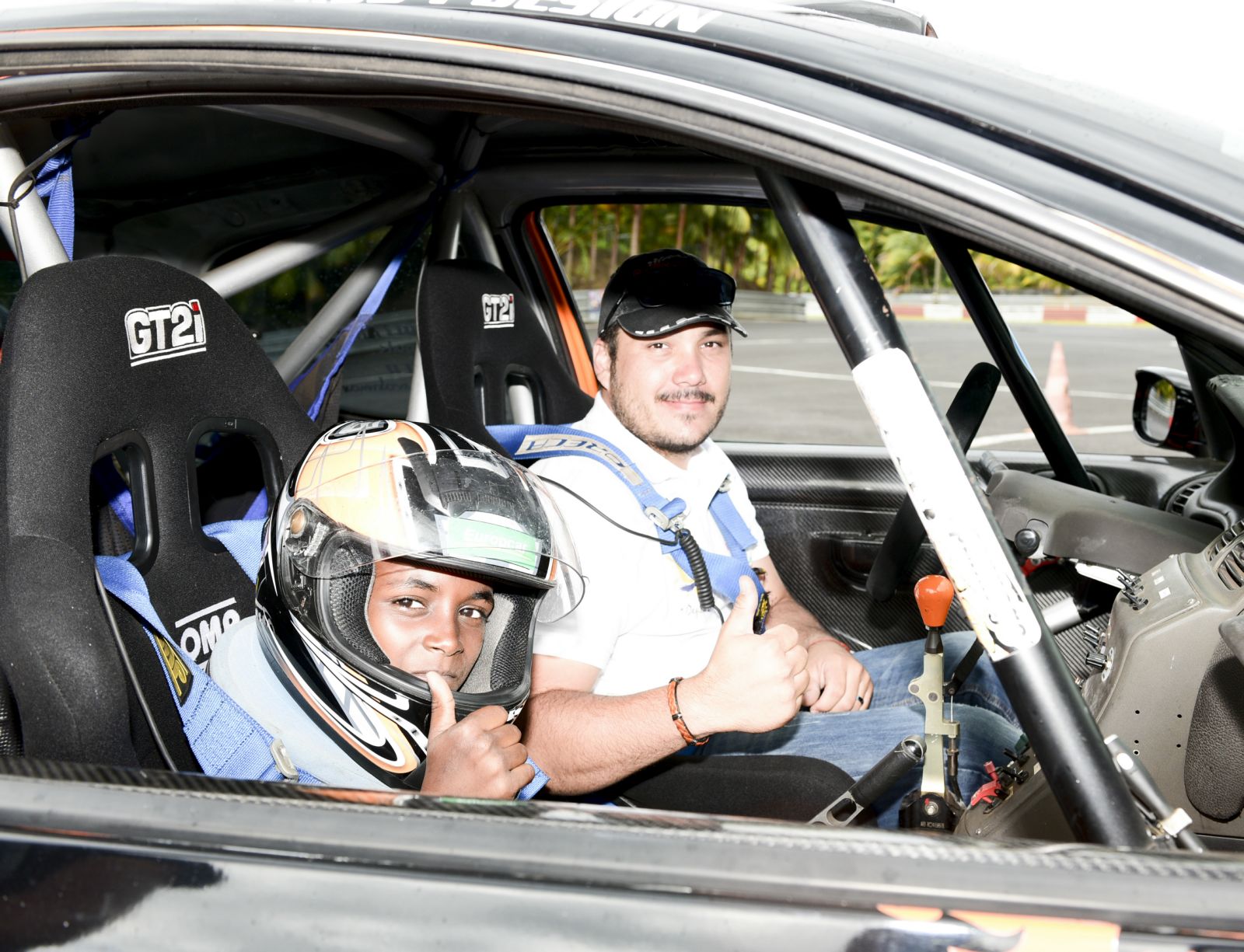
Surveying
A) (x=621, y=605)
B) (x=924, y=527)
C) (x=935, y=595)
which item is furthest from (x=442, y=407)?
(x=924, y=527)

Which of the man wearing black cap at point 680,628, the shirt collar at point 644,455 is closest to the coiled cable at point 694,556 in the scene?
the man wearing black cap at point 680,628

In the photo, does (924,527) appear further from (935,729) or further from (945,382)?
(945,382)

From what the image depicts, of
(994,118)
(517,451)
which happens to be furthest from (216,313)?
(994,118)

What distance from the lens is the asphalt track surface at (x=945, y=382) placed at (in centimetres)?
733

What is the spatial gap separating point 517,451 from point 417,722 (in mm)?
778

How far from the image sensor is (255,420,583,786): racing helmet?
144 cm

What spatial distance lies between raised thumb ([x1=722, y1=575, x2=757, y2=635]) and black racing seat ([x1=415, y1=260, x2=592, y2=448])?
819mm

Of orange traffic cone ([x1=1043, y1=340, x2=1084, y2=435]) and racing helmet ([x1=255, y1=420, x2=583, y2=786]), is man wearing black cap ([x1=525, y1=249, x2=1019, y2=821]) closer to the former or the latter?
racing helmet ([x1=255, y1=420, x2=583, y2=786])

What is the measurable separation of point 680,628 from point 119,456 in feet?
3.21

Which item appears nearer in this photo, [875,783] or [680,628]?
Answer: [875,783]

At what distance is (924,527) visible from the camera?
1031 mm

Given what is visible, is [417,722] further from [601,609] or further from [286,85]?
[286,85]

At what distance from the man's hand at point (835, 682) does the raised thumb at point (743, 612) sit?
0.60 meters

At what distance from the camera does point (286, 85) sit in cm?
116
